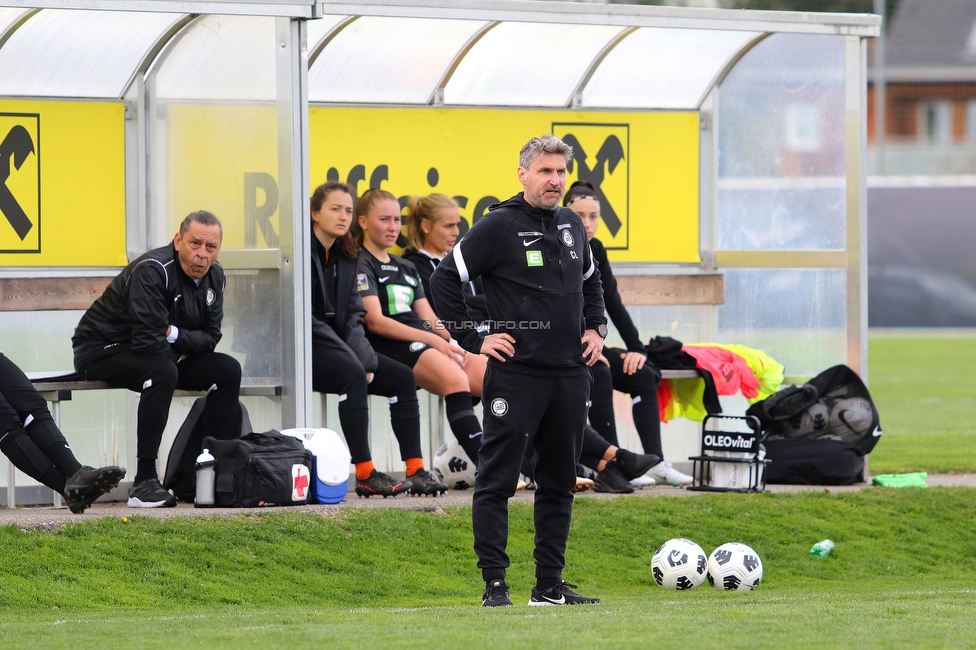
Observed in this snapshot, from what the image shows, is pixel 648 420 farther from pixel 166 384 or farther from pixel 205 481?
pixel 166 384

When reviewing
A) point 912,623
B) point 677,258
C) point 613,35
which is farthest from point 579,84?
point 912,623

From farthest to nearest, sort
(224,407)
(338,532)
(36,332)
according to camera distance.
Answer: (36,332), (224,407), (338,532)

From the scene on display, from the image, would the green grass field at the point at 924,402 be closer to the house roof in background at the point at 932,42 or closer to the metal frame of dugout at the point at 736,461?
the metal frame of dugout at the point at 736,461

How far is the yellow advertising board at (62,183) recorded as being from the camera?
862 centimetres

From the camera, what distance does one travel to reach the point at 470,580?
7.05 meters

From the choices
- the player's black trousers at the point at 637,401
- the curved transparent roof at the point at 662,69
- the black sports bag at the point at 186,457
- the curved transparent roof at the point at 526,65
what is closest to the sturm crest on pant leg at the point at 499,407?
the black sports bag at the point at 186,457

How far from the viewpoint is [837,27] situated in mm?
9344

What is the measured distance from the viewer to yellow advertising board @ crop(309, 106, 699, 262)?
31.7ft

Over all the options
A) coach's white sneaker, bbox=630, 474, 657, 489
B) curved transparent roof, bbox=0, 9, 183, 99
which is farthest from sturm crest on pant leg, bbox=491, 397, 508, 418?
curved transparent roof, bbox=0, 9, 183, 99

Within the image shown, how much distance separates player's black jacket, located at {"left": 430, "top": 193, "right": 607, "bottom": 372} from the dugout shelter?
2.27 metres

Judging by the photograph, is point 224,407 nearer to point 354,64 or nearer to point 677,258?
point 354,64

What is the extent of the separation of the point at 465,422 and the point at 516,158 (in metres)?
2.58

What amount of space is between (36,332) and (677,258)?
463 centimetres

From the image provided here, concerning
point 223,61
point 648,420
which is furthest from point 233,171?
point 648,420
